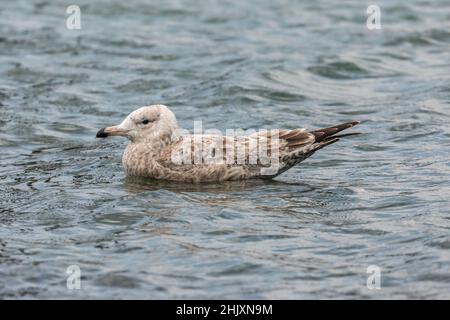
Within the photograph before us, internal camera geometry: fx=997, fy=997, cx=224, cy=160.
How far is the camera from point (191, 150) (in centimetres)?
1017

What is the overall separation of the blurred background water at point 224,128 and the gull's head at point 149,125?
491mm

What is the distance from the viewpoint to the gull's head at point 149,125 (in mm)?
10438

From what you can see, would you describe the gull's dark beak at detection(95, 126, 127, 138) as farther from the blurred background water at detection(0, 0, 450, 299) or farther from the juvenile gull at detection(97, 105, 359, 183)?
the blurred background water at detection(0, 0, 450, 299)

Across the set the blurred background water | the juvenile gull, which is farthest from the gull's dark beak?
the blurred background water

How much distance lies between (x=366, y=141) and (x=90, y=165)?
11.1ft

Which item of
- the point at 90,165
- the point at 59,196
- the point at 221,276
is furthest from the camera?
the point at 90,165

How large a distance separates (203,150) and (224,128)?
2.60m

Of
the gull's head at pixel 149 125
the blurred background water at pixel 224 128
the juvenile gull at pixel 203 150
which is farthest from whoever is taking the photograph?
the gull's head at pixel 149 125

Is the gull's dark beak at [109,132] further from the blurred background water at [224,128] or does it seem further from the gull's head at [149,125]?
the blurred background water at [224,128]

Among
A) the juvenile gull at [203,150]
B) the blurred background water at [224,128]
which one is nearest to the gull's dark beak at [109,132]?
the juvenile gull at [203,150]

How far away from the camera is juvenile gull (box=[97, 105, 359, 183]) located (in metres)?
10.2

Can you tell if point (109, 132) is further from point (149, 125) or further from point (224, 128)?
point (224, 128)
